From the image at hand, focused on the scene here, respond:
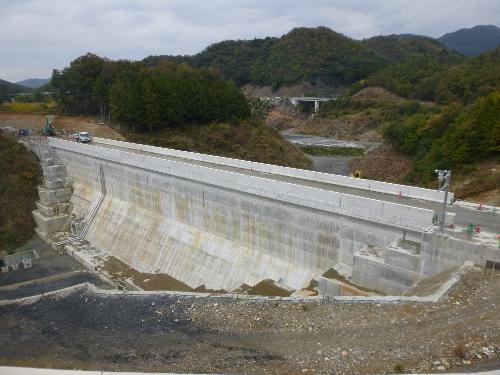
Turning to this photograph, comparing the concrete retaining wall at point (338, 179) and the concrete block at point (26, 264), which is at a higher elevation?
the concrete retaining wall at point (338, 179)

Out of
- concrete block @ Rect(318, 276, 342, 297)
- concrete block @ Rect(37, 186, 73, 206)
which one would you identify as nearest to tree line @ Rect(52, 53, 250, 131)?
concrete block @ Rect(37, 186, 73, 206)

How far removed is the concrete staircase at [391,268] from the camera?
52.8 ft

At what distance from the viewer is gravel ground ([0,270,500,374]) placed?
10.7 meters

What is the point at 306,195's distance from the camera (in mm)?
20828

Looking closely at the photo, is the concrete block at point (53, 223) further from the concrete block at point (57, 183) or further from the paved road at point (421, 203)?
the paved road at point (421, 203)

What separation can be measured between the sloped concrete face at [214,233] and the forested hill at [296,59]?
95488 mm

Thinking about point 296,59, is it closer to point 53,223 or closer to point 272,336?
point 53,223

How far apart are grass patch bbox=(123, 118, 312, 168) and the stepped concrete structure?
1163cm

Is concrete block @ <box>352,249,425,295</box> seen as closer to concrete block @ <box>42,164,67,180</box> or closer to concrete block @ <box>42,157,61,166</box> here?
concrete block @ <box>42,164,67,180</box>

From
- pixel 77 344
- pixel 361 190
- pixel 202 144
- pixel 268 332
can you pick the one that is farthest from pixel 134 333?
pixel 202 144

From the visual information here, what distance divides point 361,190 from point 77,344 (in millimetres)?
16089

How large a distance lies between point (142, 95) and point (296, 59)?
92046 mm

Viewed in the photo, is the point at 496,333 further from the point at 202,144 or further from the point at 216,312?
the point at 202,144

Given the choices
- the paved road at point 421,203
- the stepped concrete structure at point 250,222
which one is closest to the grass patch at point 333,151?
the stepped concrete structure at point 250,222
